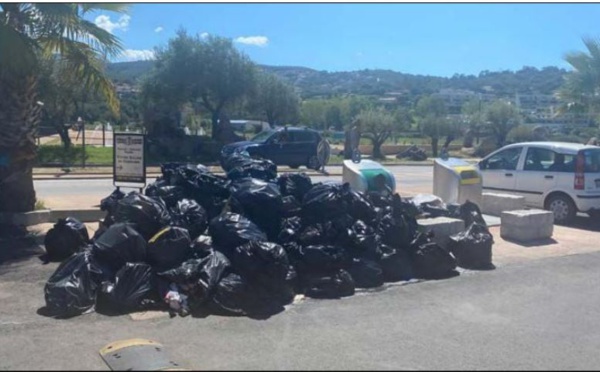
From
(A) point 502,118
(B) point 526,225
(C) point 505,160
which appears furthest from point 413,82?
(B) point 526,225

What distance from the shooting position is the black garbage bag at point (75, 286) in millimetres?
6844

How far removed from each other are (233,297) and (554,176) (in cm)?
874

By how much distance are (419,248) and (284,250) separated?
1932 millimetres

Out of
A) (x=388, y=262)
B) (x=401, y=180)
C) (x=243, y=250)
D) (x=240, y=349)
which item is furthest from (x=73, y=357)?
(x=401, y=180)

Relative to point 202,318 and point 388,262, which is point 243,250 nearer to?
point 202,318

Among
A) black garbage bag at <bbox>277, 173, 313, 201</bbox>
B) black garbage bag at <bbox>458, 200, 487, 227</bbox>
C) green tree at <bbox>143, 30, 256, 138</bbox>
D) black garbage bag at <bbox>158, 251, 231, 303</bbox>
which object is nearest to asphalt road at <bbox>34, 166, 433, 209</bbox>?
black garbage bag at <bbox>277, 173, 313, 201</bbox>

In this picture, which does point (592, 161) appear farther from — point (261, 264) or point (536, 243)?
point (261, 264)

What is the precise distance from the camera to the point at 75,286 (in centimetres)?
702

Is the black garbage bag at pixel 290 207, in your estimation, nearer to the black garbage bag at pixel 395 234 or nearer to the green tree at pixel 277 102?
the black garbage bag at pixel 395 234

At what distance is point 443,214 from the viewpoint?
11.2m

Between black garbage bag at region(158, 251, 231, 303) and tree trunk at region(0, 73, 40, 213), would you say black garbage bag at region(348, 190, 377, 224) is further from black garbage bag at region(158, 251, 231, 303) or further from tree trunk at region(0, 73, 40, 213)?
tree trunk at region(0, 73, 40, 213)

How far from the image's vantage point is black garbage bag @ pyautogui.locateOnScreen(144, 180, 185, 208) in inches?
370

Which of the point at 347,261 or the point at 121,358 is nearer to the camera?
the point at 121,358

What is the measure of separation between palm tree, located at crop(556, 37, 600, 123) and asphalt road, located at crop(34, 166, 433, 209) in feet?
18.0
